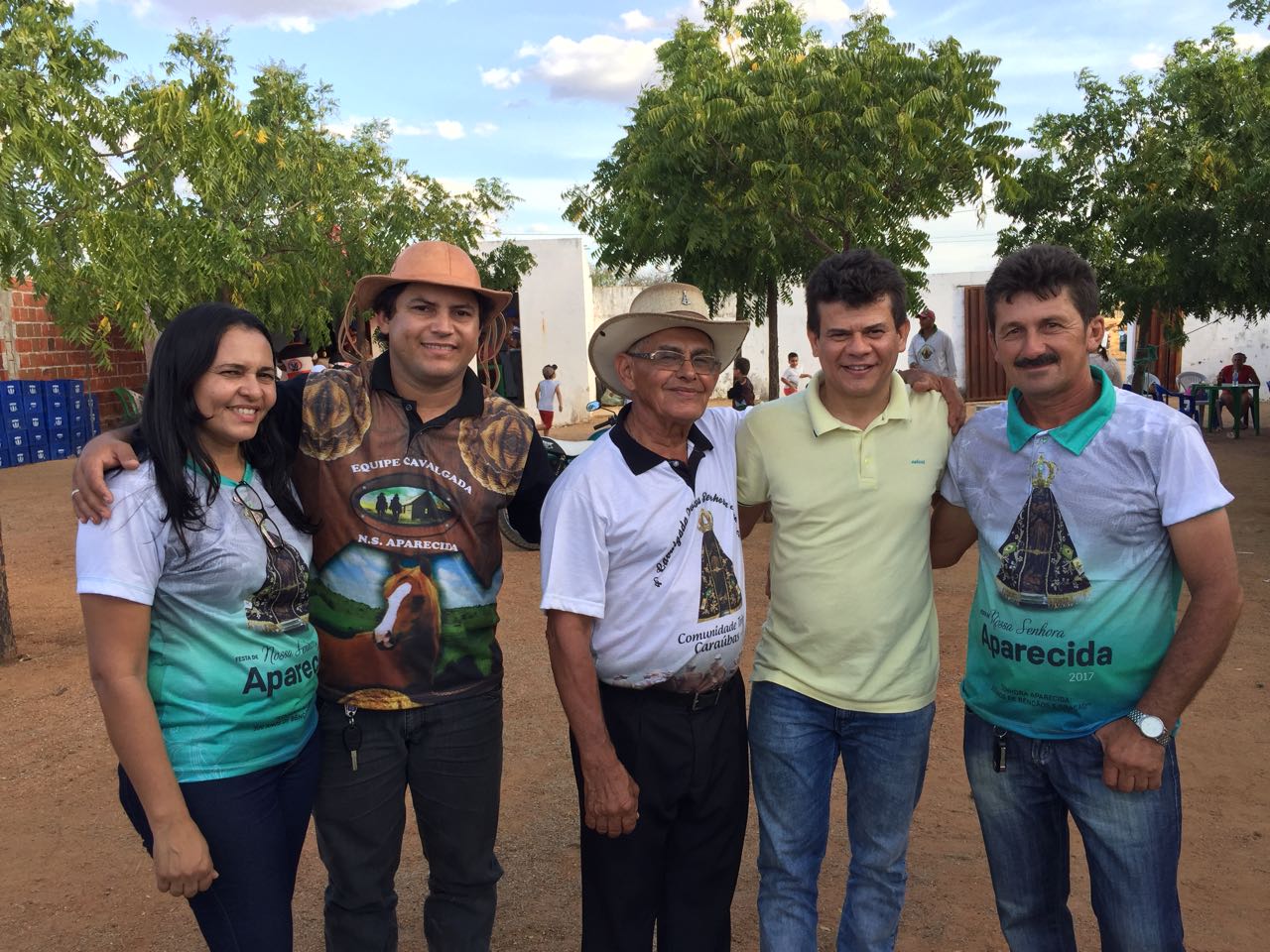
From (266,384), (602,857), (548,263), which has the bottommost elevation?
(602,857)

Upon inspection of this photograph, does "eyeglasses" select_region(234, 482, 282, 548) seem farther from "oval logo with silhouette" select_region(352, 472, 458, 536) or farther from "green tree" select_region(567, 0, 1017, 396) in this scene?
"green tree" select_region(567, 0, 1017, 396)

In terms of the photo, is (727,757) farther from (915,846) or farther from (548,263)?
(548,263)

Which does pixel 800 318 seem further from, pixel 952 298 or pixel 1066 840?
pixel 1066 840

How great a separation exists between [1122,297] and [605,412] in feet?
42.3

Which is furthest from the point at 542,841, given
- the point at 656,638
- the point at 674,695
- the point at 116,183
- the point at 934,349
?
the point at 934,349

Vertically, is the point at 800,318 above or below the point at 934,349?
above

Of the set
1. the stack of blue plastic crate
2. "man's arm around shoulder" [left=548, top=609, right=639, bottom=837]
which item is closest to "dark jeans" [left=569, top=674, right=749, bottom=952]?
"man's arm around shoulder" [left=548, top=609, right=639, bottom=837]

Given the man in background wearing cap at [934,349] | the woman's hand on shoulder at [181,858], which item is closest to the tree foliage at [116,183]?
the woman's hand on shoulder at [181,858]

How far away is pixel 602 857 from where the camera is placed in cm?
262

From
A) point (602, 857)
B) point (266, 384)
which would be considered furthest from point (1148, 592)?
point (266, 384)

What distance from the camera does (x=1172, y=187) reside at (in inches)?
588

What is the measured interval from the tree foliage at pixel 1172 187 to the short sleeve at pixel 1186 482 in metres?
7.34

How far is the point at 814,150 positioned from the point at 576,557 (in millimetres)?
7202

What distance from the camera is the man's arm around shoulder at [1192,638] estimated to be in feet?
7.15
